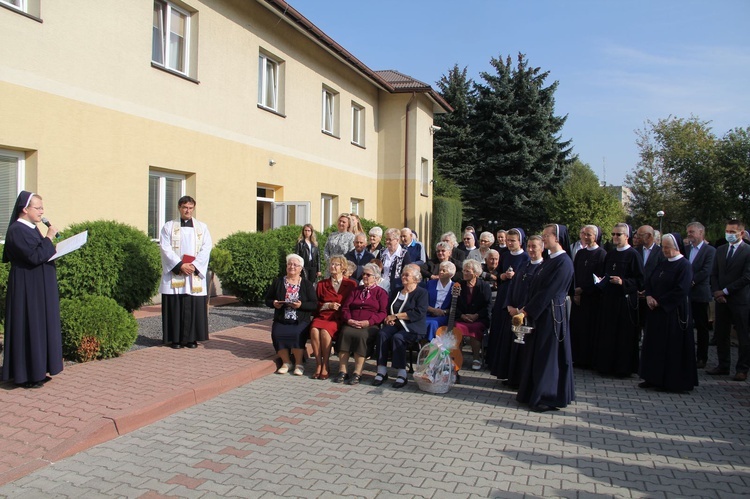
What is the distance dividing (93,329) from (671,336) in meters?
7.13

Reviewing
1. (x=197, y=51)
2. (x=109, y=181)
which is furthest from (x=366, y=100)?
(x=109, y=181)

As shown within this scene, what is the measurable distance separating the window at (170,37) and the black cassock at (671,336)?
10169 mm

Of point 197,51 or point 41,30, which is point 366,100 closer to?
point 197,51

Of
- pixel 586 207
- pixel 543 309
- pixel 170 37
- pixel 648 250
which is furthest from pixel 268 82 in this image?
pixel 586 207

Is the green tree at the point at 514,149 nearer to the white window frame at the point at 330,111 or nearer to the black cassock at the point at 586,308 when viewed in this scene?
the white window frame at the point at 330,111

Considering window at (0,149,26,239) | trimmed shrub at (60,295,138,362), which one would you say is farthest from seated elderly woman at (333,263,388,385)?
window at (0,149,26,239)

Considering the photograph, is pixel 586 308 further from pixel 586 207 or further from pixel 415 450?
pixel 586 207

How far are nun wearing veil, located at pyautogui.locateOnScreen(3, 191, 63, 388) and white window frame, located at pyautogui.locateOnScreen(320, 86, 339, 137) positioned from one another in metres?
14.5

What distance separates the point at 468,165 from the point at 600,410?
33.9 meters

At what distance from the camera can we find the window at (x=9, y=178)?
903 cm

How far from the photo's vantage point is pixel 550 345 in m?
6.50

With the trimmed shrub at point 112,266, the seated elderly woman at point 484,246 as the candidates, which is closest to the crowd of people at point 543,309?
the seated elderly woman at point 484,246

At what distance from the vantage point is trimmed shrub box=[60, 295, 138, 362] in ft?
23.2

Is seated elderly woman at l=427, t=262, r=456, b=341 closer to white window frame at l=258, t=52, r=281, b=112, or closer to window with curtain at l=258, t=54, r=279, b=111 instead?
white window frame at l=258, t=52, r=281, b=112
